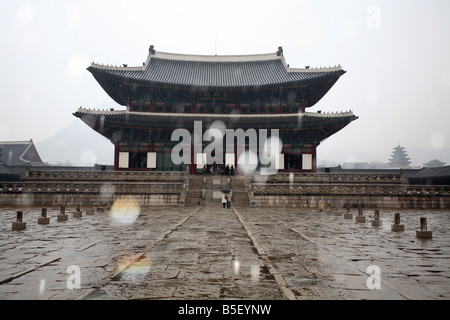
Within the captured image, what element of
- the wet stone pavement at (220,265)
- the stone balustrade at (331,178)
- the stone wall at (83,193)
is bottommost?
the wet stone pavement at (220,265)

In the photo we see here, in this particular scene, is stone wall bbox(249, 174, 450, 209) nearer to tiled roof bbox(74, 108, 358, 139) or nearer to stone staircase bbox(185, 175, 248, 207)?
stone staircase bbox(185, 175, 248, 207)

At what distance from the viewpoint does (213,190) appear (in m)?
23.2

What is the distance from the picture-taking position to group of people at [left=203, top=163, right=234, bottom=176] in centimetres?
3044

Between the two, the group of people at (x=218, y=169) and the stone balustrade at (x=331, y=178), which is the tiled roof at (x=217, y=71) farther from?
the stone balustrade at (x=331, y=178)

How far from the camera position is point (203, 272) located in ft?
17.1

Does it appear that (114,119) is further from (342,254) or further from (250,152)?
(342,254)

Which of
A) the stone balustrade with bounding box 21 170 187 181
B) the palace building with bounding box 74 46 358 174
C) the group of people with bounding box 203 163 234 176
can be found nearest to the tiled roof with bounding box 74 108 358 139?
the palace building with bounding box 74 46 358 174

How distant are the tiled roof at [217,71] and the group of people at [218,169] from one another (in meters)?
8.05

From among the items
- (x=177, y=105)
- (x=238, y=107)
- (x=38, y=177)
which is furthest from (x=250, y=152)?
(x=38, y=177)

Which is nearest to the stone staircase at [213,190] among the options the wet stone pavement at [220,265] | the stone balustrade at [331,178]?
the stone balustrade at [331,178]

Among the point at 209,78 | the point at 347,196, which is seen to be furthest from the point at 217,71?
the point at 347,196

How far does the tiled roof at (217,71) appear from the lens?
31.2 meters

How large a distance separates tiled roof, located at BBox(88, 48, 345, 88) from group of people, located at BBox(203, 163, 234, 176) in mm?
8050

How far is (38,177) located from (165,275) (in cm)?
2366
